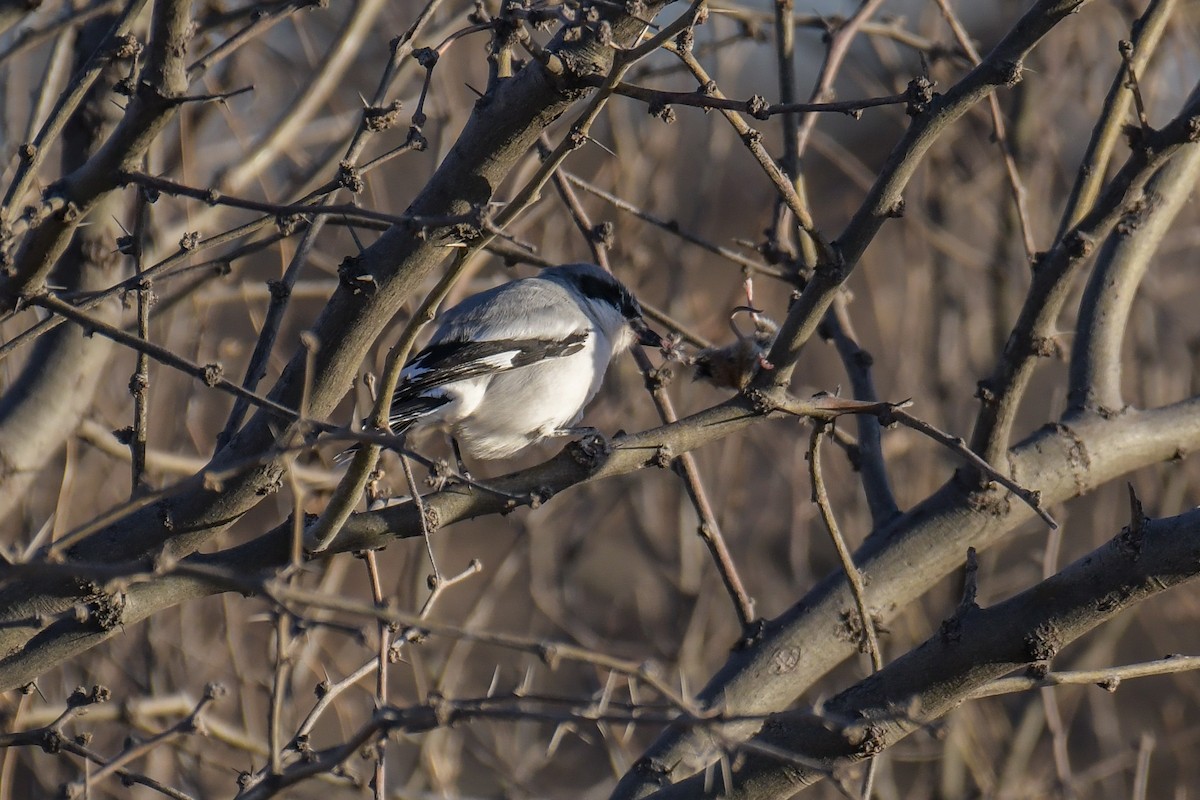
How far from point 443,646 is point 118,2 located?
3845mm

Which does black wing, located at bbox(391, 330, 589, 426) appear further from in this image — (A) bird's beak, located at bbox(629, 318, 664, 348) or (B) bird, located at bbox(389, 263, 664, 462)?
(A) bird's beak, located at bbox(629, 318, 664, 348)

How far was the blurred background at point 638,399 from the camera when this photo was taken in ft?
15.1

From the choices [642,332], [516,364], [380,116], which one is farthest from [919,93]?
[642,332]

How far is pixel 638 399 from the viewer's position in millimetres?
5734

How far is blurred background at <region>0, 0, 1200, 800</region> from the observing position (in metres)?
4.59

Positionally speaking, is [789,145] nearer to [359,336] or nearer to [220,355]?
[359,336]

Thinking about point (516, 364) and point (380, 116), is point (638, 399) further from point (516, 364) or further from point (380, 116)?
point (380, 116)

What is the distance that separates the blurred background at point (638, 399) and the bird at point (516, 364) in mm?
430

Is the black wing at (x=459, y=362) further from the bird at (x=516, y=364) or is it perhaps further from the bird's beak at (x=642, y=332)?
the bird's beak at (x=642, y=332)

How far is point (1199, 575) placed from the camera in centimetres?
232

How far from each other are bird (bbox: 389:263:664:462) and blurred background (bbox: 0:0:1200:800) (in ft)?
1.41

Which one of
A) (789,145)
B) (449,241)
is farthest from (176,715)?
(789,145)

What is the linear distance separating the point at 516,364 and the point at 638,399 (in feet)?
5.87

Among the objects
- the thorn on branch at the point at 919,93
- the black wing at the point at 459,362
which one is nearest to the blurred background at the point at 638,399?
the black wing at the point at 459,362
